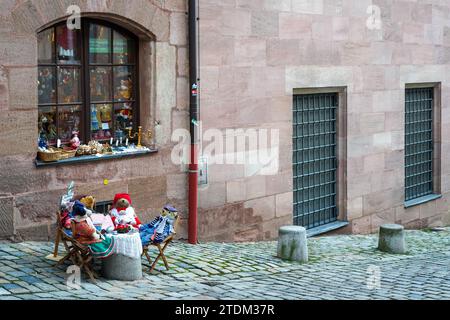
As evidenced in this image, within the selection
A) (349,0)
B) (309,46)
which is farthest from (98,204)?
(349,0)

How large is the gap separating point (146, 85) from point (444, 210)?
9.05 meters

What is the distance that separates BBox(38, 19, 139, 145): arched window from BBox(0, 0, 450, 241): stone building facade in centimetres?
21

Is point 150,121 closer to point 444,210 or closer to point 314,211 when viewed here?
point 314,211

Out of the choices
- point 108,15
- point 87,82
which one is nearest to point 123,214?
point 87,82

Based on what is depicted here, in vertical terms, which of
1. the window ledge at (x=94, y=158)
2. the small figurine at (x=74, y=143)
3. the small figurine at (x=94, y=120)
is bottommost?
the window ledge at (x=94, y=158)

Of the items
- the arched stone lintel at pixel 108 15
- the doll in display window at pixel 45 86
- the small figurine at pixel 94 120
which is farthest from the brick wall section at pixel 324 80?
the doll in display window at pixel 45 86

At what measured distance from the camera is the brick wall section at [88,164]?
10.1 meters

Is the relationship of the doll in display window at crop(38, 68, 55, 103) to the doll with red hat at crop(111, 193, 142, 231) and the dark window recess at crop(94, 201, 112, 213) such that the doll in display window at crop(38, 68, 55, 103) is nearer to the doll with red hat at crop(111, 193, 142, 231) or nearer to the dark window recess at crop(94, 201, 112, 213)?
the dark window recess at crop(94, 201, 112, 213)

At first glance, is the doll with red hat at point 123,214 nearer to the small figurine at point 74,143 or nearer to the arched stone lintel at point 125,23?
the small figurine at point 74,143

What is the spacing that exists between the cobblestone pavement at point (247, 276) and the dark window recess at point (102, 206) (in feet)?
3.11

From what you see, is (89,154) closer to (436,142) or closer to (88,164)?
(88,164)

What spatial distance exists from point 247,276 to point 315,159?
4.84 metres

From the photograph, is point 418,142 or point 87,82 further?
point 418,142

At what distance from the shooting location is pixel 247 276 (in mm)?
10562
